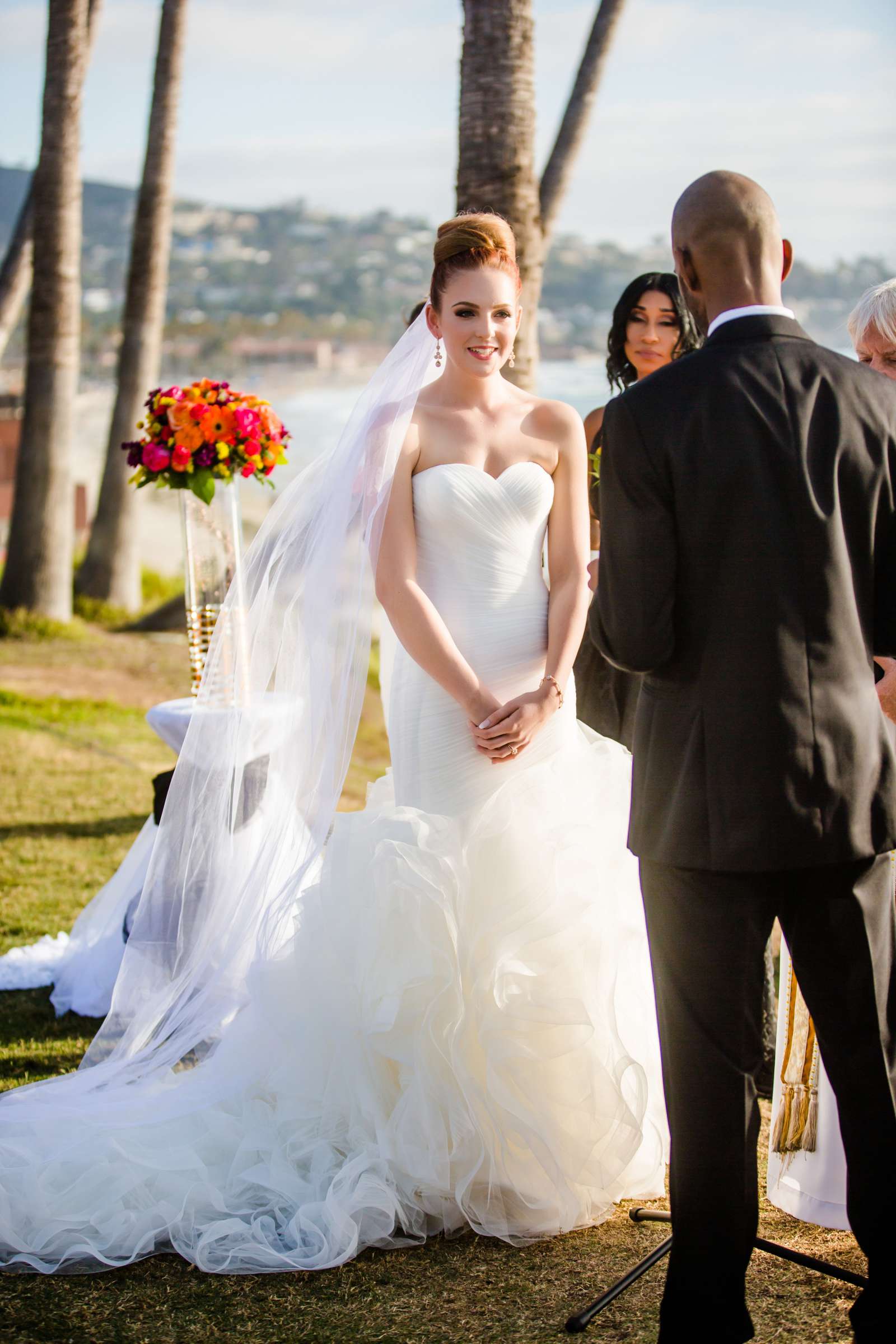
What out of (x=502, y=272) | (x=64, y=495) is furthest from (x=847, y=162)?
(x=502, y=272)

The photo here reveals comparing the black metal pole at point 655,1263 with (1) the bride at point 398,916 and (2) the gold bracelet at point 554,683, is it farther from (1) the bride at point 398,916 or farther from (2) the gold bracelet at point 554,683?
(2) the gold bracelet at point 554,683

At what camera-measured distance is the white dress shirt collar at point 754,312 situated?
7.49 ft

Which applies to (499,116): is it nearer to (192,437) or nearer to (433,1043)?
(192,437)

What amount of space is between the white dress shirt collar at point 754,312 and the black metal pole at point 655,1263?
1.89 meters

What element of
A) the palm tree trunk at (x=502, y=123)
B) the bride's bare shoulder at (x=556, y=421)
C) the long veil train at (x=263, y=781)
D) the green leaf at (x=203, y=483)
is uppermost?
the palm tree trunk at (x=502, y=123)

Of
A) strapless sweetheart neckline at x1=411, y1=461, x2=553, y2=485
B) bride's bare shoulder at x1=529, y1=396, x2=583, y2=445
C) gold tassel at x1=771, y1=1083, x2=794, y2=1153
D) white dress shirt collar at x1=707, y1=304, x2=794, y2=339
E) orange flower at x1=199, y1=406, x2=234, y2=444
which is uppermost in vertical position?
orange flower at x1=199, y1=406, x2=234, y2=444

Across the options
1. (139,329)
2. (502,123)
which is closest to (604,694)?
(502,123)

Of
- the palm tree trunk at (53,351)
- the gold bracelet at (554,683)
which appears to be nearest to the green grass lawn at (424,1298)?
the gold bracelet at (554,683)

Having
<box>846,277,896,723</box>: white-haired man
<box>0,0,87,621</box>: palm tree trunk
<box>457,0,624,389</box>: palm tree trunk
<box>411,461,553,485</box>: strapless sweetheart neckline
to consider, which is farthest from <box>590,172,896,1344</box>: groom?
<box>0,0,87,621</box>: palm tree trunk

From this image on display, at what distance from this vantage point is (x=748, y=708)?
2.30 m

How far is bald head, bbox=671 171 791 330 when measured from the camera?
227cm

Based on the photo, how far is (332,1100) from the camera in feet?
11.0

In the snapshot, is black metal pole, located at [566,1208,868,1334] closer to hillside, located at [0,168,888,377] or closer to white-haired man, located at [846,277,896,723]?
white-haired man, located at [846,277,896,723]

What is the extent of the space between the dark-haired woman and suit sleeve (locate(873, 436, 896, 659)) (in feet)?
5.89
